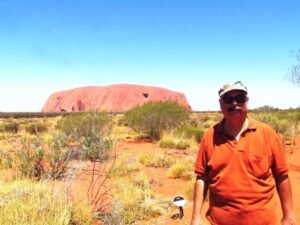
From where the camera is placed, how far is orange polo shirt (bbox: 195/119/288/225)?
153 inches

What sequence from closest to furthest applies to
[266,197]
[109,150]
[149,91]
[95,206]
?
[266,197], [95,206], [109,150], [149,91]

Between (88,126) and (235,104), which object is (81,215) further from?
(88,126)

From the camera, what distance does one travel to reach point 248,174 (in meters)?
3.89

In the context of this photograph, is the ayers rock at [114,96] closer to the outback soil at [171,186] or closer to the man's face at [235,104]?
the outback soil at [171,186]

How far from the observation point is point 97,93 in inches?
5866

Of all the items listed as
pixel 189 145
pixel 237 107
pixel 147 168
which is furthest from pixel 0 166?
pixel 189 145

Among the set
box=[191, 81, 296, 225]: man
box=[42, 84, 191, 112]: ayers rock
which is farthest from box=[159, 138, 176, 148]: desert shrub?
box=[42, 84, 191, 112]: ayers rock

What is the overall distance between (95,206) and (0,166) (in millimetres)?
2954

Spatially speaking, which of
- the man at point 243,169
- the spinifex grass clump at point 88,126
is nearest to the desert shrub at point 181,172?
the spinifex grass clump at point 88,126

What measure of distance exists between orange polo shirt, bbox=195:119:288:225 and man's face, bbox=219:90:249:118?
143 mm

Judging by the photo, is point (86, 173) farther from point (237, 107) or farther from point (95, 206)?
point (237, 107)

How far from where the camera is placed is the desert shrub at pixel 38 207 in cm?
595

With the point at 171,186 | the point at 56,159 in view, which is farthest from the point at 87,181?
the point at 171,186

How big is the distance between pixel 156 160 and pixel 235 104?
33.1 ft
